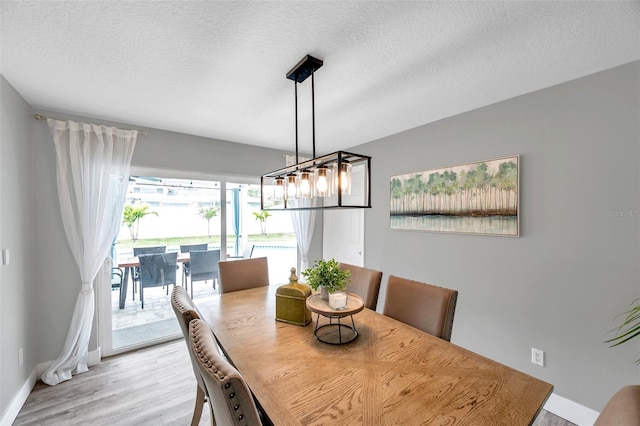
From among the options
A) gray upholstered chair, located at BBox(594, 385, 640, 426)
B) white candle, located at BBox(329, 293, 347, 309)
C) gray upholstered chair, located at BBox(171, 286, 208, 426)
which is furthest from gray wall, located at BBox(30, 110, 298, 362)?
gray upholstered chair, located at BBox(594, 385, 640, 426)

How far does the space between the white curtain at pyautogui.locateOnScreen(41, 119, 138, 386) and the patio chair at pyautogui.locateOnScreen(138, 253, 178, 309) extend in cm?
47

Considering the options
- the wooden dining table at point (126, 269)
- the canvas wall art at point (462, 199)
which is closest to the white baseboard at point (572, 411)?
the canvas wall art at point (462, 199)

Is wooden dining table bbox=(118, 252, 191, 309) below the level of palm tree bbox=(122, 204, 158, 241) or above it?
below

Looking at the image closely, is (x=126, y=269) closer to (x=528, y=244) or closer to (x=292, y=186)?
(x=292, y=186)

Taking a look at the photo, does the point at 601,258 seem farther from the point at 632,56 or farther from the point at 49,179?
the point at 49,179

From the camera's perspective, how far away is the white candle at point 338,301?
4.96 feet

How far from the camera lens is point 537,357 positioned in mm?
2072

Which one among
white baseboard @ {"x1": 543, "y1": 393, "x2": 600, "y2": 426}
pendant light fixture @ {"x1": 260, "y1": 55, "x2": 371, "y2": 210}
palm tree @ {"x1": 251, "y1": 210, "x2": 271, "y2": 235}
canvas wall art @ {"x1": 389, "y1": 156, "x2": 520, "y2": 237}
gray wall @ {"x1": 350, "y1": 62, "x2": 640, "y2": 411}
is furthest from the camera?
palm tree @ {"x1": 251, "y1": 210, "x2": 271, "y2": 235}

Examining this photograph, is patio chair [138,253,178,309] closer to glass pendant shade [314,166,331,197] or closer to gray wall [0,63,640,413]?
gray wall [0,63,640,413]

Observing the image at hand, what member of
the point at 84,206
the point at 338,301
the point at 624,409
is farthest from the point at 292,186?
the point at 84,206

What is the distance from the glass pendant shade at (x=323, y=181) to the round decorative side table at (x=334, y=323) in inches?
25.3

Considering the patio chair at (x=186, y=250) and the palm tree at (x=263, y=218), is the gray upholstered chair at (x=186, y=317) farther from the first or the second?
the palm tree at (x=263, y=218)

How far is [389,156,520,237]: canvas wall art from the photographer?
222 cm

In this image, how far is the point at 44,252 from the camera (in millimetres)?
2395
